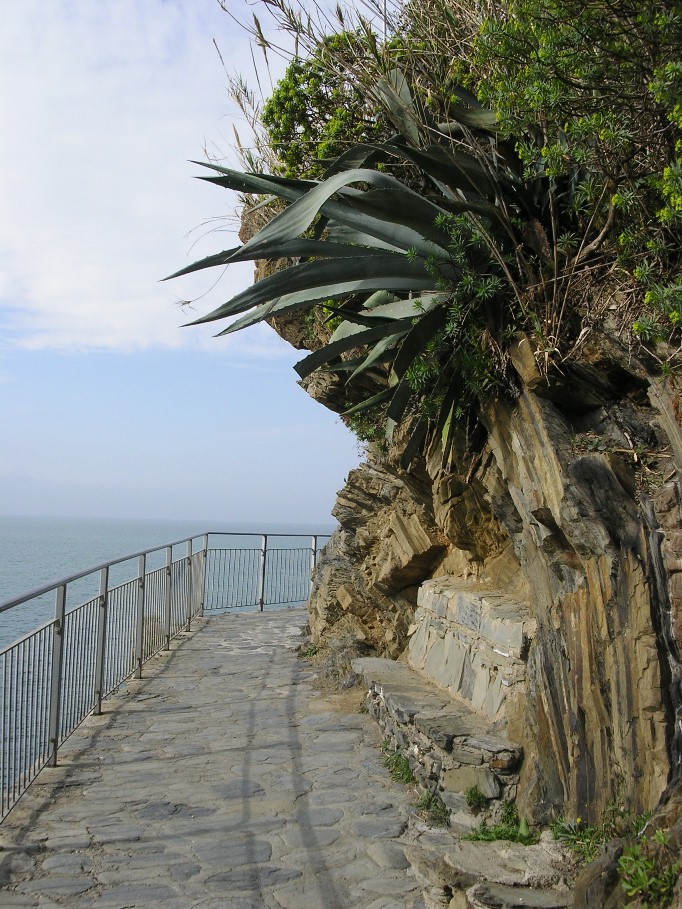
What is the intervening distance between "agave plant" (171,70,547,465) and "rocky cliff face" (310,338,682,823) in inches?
18.7

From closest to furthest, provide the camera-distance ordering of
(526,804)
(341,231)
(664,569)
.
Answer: (664,569), (526,804), (341,231)

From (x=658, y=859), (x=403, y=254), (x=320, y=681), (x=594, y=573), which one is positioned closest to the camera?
(x=658, y=859)

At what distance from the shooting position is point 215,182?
15.3 feet

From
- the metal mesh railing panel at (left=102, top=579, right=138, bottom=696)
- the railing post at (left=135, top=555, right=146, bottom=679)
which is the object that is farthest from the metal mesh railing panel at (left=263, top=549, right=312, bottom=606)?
the metal mesh railing panel at (left=102, top=579, right=138, bottom=696)

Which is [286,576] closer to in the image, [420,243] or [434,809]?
[434,809]

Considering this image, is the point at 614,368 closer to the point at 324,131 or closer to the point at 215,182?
the point at 215,182

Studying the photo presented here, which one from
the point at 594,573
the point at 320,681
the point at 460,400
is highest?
the point at 460,400

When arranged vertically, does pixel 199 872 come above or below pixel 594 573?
below

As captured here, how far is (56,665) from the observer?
5609 mm

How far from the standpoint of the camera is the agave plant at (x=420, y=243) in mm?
4602

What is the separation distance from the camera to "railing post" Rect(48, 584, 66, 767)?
559cm

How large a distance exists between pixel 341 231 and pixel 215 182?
1.02 metres

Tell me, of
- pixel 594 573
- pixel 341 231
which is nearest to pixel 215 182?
pixel 341 231

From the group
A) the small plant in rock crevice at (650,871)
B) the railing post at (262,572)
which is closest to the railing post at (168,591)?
the railing post at (262,572)
